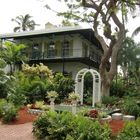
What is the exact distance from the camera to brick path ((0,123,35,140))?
1209 centimetres

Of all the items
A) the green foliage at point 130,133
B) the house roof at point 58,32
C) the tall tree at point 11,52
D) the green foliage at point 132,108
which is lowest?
the green foliage at point 130,133

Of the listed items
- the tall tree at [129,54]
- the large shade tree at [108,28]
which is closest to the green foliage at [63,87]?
the large shade tree at [108,28]

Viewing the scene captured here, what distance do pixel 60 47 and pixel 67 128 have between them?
27.1m

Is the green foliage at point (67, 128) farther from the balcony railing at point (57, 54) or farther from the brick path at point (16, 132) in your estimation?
the balcony railing at point (57, 54)

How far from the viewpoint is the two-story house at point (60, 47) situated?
3603 centimetres

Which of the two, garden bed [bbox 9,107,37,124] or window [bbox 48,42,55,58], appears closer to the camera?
garden bed [bbox 9,107,37,124]

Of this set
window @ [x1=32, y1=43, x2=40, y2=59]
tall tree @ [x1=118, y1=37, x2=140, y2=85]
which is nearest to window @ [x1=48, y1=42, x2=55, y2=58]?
window @ [x1=32, y1=43, x2=40, y2=59]

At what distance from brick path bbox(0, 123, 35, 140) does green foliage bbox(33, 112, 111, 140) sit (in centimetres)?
43

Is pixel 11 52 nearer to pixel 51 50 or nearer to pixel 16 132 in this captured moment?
pixel 51 50

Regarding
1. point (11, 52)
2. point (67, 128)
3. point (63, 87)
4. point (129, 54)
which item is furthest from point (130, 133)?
point (129, 54)

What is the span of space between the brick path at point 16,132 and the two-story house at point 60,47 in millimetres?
21451

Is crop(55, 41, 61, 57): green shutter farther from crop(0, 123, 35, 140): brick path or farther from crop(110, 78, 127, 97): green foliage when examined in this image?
crop(0, 123, 35, 140): brick path

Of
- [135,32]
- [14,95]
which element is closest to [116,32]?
[135,32]

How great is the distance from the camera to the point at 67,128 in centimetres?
1117
